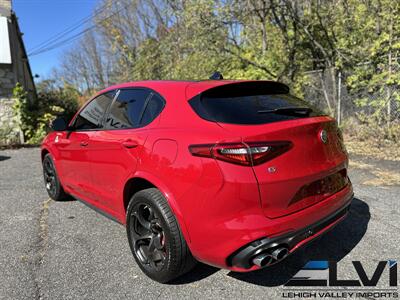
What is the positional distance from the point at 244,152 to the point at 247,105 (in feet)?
1.79

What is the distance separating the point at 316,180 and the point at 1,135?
36.3 ft

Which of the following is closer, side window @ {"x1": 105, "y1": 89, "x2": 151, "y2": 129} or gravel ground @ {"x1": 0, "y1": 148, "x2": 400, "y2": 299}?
gravel ground @ {"x1": 0, "y1": 148, "x2": 400, "y2": 299}

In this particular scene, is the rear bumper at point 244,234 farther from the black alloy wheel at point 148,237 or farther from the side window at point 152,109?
the side window at point 152,109

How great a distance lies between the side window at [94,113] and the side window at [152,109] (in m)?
0.81

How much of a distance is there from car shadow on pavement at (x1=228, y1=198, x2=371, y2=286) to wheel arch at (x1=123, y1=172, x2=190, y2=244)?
775mm

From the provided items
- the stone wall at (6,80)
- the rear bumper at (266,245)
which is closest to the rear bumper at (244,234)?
the rear bumper at (266,245)

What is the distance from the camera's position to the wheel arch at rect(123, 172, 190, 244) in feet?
8.11

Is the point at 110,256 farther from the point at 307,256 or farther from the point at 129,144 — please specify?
the point at 307,256

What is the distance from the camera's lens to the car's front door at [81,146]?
3701 mm

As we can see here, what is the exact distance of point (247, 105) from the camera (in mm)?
2617

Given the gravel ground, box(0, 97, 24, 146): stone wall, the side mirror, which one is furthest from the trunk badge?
box(0, 97, 24, 146): stone wall

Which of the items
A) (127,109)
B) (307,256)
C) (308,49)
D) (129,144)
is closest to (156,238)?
(129,144)

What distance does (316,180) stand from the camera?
8.27 ft

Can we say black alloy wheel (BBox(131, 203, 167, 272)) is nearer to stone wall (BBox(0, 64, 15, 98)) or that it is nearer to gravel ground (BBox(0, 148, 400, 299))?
gravel ground (BBox(0, 148, 400, 299))
